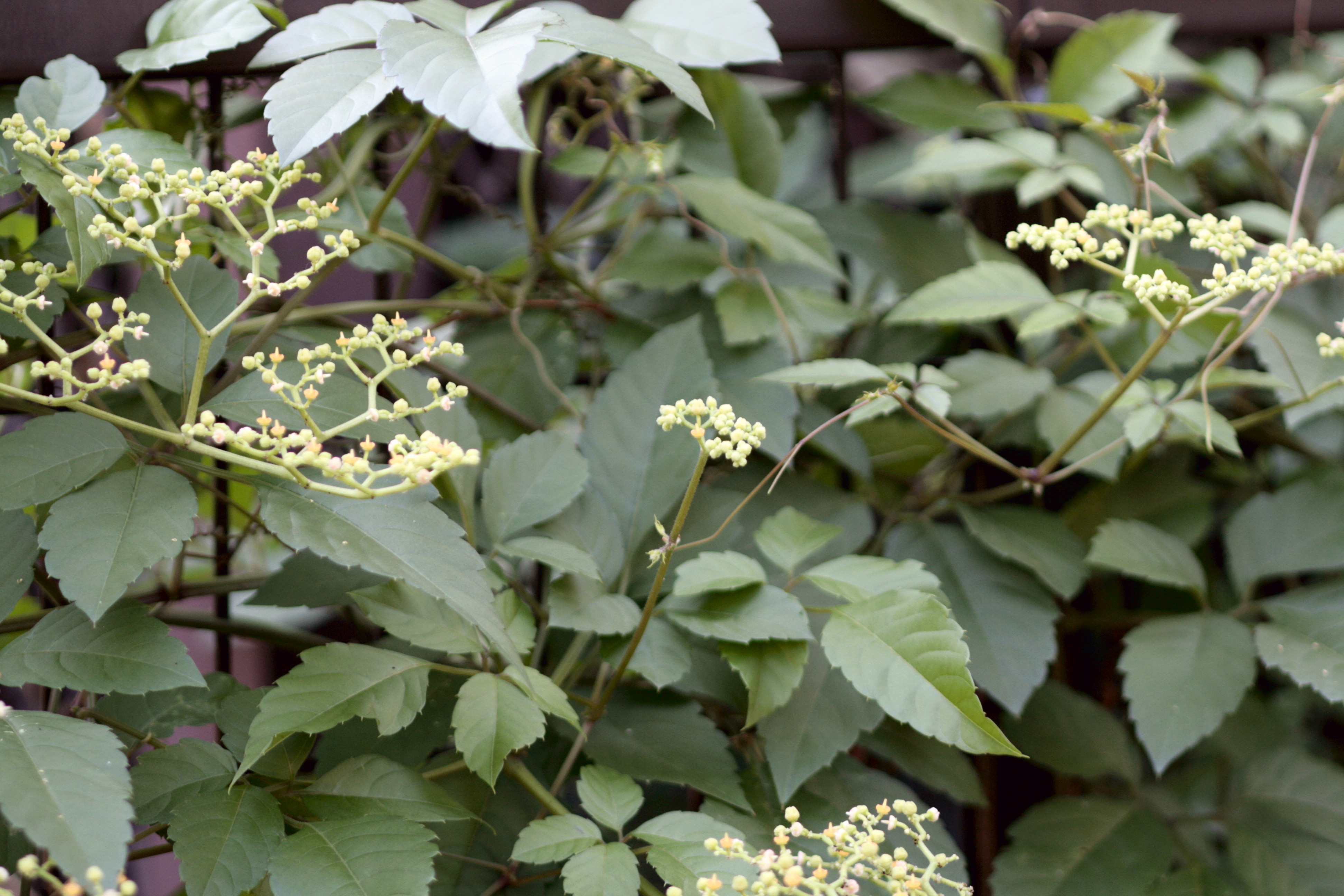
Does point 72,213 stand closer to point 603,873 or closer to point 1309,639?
point 603,873

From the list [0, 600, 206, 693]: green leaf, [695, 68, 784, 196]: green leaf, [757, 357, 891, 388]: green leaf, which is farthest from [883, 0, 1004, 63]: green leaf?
[0, 600, 206, 693]: green leaf

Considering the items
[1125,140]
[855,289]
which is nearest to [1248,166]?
[1125,140]

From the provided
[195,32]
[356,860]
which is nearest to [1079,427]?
[356,860]

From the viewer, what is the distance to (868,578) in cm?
70

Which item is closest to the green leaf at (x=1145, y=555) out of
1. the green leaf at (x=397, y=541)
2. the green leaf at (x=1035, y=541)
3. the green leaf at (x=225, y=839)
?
the green leaf at (x=1035, y=541)

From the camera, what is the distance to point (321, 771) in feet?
2.15

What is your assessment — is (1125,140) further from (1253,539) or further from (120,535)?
(120,535)

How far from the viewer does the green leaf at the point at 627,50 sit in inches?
23.1

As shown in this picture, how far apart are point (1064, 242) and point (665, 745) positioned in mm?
470

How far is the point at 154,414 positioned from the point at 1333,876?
3.46 feet

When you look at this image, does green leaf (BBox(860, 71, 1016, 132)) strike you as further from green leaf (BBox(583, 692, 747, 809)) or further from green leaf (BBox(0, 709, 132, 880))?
green leaf (BBox(0, 709, 132, 880))

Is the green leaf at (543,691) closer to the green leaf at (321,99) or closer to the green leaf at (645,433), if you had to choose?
the green leaf at (645,433)

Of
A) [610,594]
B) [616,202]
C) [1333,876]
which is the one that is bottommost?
[1333,876]

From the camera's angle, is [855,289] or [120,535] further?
[855,289]
